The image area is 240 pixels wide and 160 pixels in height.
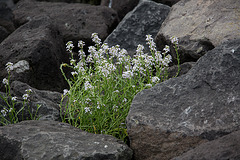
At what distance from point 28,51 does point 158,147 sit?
117 inches

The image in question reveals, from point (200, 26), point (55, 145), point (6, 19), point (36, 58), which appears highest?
point (200, 26)

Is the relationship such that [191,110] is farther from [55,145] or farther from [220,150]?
[55,145]

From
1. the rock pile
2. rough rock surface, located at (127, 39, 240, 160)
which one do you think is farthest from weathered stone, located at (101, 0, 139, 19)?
rough rock surface, located at (127, 39, 240, 160)

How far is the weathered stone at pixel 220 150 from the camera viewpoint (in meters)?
2.18

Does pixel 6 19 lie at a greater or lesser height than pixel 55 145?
lesser

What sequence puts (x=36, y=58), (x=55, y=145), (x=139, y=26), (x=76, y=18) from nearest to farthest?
(x=55, y=145), (x=36, y=58), (x=139, y=26), (x=76, y=18)

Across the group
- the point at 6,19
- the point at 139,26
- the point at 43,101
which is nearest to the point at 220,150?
the point at 43,101

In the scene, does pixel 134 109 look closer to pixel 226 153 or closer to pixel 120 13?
pixel 226 153

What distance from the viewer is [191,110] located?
304cm

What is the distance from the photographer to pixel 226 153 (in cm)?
219

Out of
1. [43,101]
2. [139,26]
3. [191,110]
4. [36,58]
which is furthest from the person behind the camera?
[139,26]

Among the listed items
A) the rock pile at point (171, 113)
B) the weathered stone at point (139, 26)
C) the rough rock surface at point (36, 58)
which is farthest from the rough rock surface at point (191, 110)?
the weathered stone at point (139, 26)

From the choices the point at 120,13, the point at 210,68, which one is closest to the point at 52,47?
the point at 210,68

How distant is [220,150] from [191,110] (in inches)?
33.0
